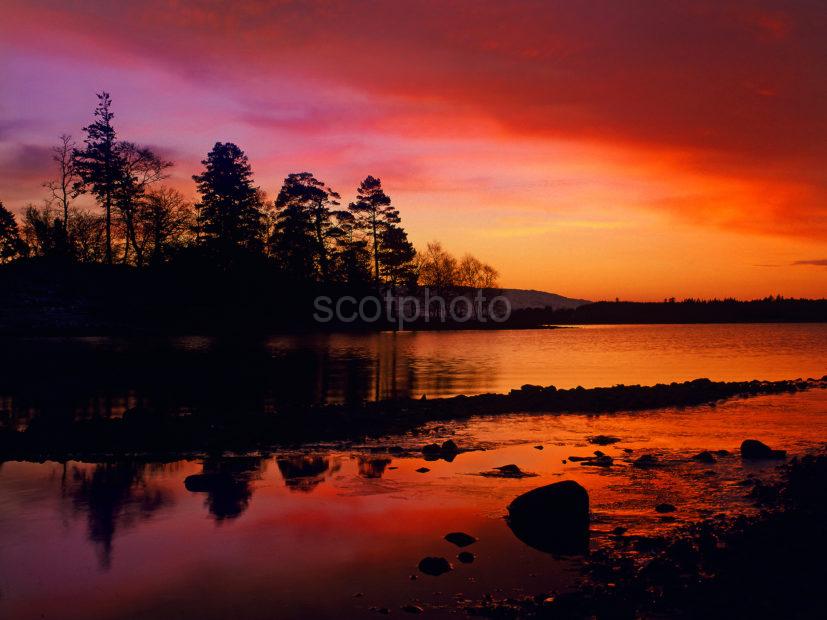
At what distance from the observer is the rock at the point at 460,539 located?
11953mm

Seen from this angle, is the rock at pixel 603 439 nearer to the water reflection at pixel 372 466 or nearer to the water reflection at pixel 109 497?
the water reflection at pixel 372 466

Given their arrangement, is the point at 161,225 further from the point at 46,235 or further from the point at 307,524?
the point at 307,524

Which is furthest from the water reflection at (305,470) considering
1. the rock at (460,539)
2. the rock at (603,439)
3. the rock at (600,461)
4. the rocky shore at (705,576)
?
the rock at (603,439)

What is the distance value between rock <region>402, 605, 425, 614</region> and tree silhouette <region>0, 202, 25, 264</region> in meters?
117

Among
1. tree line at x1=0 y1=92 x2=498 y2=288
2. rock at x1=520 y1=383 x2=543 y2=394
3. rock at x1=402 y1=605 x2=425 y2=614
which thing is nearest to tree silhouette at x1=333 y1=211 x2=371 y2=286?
tree line at x1=0 y1=92 x2=498 y2=288

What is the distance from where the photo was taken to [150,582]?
34.5 feet

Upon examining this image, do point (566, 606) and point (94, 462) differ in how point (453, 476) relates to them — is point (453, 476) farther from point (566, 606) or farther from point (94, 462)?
point (94, 462)

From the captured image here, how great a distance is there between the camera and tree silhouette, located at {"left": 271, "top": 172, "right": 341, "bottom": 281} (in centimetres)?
10450

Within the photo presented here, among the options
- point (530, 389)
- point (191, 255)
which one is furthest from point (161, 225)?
point (530, 389)

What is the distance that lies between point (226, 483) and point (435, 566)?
24.1 feet

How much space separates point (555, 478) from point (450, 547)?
5.81 meters

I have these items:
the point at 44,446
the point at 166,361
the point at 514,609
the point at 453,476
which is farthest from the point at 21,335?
the point at 514,609

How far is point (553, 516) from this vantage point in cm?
1248

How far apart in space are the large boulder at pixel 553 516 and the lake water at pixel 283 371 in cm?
1768
